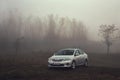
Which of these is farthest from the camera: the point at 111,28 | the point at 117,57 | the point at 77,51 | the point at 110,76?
the point at 111,28

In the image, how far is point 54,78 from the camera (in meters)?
21.7

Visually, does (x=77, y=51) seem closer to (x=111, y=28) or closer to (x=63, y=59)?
(x=63, y=59)

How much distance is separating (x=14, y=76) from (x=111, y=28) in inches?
2829

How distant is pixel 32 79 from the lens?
71.1 feet

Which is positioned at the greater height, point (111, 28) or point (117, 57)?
point (111, 28)

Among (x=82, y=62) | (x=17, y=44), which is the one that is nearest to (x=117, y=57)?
(x=17, y=44)

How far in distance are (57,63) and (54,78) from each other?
4833mm

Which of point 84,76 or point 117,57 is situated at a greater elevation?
point 84,76

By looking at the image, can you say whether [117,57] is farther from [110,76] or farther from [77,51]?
[110,76]

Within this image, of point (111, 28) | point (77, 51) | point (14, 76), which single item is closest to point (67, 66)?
point (77, 51)

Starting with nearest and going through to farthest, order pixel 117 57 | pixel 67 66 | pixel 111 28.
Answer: pixel 67 66 → pixel 117 57 → pixel 111 28

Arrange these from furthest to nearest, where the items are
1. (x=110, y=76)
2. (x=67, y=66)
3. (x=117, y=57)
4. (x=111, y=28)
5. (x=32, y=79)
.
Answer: (x=111, y=28) → (x=117, y=57) → (x=67, y=66) → (x=110, y=76) → (x=32, y=79)

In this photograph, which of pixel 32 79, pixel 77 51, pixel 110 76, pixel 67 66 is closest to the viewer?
pixel 32 79

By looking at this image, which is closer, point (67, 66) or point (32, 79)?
point (32, 79)
